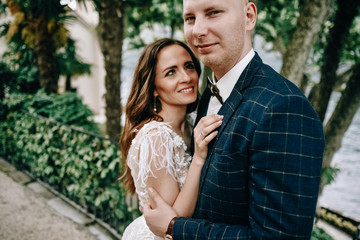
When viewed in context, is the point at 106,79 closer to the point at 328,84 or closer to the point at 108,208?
the point at 108,208

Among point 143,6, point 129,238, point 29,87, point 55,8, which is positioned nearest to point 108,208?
point 129,238

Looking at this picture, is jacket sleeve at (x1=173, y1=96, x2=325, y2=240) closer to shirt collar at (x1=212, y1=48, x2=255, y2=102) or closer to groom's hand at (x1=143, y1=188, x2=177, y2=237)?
shirt collar at (x1=212, y1=48, x2=255, y2=102)

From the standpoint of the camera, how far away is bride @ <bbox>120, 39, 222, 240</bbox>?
1813 mm

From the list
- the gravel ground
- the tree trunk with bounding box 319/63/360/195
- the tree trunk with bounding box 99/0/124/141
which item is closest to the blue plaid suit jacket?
the gravel ground

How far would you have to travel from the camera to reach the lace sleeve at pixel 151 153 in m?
1.83

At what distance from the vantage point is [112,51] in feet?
17.4

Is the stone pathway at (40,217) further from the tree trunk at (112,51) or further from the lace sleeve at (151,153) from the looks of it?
the lace sleeve at (151,153)

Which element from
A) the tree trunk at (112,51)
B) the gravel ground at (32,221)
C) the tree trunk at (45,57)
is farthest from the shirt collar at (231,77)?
the tree trunk at (45,57)

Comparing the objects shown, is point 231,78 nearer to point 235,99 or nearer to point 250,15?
point 235,99

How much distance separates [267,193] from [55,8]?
5.40 m

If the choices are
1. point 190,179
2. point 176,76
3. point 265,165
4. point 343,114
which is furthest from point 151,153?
point 343,114

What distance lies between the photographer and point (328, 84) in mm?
4633

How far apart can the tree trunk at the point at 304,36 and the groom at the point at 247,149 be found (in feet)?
7.82

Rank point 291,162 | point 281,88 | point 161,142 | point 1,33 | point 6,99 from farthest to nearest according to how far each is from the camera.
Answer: point 1,33
point 6,99
point 161,142
point 281,88
point 291,162
